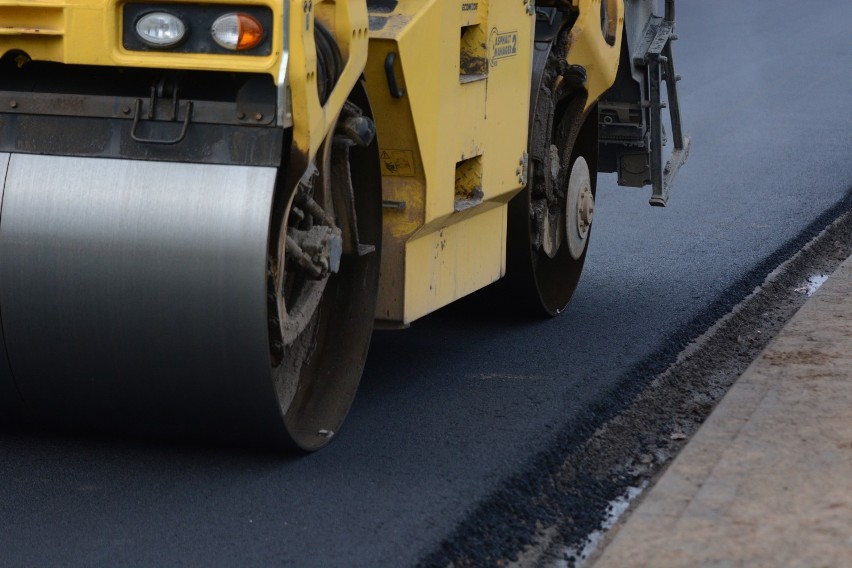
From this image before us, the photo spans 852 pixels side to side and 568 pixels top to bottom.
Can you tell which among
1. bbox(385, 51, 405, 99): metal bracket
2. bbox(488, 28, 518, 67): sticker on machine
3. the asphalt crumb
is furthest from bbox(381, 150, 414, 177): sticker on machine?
the asphalt crumb

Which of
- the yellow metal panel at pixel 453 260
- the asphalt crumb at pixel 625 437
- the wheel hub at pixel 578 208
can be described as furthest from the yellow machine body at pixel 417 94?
the wheel hub at pixel 578 208

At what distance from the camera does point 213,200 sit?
11.0 ft

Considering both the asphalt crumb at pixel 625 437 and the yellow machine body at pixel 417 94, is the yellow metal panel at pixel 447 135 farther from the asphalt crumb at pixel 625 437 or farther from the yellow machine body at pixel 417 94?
the asphalt crumb at pixel 625 437

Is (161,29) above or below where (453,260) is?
above

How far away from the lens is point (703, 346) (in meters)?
5.43

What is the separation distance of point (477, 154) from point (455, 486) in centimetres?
109

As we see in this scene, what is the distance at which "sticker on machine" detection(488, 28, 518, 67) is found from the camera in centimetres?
448

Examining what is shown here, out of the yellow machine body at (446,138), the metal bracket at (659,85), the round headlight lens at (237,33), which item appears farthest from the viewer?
the metal bracket at (659,85)

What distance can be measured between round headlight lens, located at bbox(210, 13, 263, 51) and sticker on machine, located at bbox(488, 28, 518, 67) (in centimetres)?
126

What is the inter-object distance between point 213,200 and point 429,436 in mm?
1133

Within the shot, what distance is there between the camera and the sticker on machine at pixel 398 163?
4.02m

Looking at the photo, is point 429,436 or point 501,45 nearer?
point 429,436

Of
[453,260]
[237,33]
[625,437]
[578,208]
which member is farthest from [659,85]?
[237,33]

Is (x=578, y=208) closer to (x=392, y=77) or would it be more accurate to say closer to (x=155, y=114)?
(x=392, y=77)
